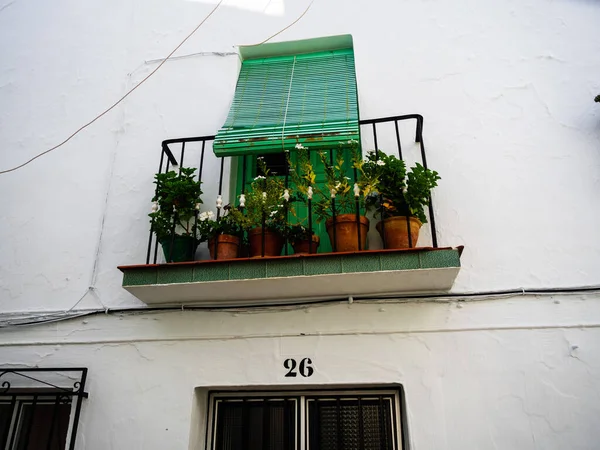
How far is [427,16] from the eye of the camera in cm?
450

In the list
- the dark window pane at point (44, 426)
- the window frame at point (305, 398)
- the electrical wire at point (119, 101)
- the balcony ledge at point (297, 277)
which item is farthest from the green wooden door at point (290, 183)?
the dark window pane at point (44, 426)

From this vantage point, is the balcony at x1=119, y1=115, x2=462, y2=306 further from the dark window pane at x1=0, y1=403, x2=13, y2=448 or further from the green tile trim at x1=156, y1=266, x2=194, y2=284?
the dark window pane at x1=0, y1=403, x2=13, y2=448

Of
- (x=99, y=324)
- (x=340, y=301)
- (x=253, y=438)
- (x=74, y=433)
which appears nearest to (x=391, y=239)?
(x=340, y=301)

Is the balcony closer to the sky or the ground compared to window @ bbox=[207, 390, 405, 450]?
closer to the sky

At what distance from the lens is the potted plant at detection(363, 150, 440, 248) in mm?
3312

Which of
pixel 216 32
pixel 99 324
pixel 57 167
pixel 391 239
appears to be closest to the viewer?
pixel 391 239

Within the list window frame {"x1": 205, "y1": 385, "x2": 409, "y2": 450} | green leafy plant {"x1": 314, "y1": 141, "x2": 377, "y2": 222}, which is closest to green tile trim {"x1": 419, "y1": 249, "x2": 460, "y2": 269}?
green leafy plant {"x1": 314, "y1": 141, "x2": 377, "y2": 222}

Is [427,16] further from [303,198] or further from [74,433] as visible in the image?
[74,433]

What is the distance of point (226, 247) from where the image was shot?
11.3ft

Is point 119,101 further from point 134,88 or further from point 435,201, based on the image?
point 435,201

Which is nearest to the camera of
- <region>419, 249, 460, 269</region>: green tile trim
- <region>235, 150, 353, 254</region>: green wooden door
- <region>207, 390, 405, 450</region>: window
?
<region>419, 249, 460, 269</region>: green tile trim

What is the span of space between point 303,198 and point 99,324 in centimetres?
192

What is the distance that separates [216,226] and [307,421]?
5.21ft

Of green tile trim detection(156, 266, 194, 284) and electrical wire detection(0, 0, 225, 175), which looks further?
electrical wire detection(0, 0, 225, 175)
